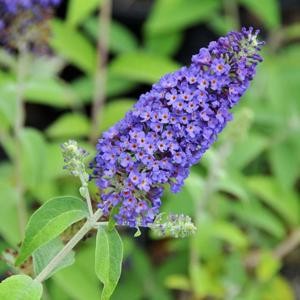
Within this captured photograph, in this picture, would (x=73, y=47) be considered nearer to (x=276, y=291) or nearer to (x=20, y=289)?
(x=276, y=291)

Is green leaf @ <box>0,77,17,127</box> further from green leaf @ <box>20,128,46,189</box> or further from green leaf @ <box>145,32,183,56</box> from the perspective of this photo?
green leaf @ <box>145,32,183,56</box>

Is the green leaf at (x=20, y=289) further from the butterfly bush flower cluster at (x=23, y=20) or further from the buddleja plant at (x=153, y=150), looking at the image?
the butterfly bush flower cluster at (x=23, y=20)

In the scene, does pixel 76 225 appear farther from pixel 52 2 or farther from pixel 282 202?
pixel 282 202

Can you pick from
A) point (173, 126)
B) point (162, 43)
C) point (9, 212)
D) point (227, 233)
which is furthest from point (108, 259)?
point (162, 43)

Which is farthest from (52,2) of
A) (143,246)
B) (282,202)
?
(143,246)

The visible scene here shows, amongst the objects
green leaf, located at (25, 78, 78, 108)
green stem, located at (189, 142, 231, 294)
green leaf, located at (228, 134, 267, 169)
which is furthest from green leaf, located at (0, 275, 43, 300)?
green leaf, located at (228, 134, 267, 169)

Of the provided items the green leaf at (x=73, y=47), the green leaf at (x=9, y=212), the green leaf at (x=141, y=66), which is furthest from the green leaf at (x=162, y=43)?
the green leaf at (x=9, y=212)
